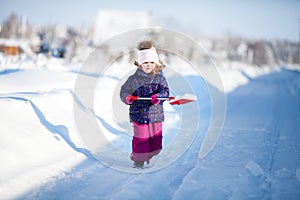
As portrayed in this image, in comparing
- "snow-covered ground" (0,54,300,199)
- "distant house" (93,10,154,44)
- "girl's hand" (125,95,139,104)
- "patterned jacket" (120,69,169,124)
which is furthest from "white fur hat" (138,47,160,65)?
"distant house" (93,10,154,44)

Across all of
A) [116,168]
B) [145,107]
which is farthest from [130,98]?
[116,168]

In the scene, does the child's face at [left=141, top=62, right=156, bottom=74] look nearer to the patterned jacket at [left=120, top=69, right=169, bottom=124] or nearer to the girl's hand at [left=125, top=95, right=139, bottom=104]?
the patterned jacket at [left=120, top=69, right=169, bottom=124]

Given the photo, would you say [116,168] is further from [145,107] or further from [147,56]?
[147,56]

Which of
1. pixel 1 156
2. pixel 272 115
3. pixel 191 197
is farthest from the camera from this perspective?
pixel 272 115

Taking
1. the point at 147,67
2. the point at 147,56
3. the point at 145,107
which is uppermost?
the point at 147,56

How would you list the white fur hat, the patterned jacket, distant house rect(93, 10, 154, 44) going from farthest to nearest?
distant house rect(93, 10, 154, 44) < the white fur hat < the patterned jacket

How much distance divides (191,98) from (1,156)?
Answer: 2.42 m

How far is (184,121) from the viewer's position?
689cm

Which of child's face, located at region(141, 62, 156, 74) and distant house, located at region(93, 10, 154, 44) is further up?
distant house, located at region(93, 10, 154, 44)

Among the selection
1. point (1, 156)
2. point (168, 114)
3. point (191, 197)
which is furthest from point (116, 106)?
point (191, 197)

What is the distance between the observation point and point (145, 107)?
390cm

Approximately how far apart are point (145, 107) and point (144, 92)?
196 mm

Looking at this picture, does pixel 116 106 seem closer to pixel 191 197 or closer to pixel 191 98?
pixel 191 98

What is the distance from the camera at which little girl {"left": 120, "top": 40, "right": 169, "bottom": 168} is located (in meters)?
3.91
